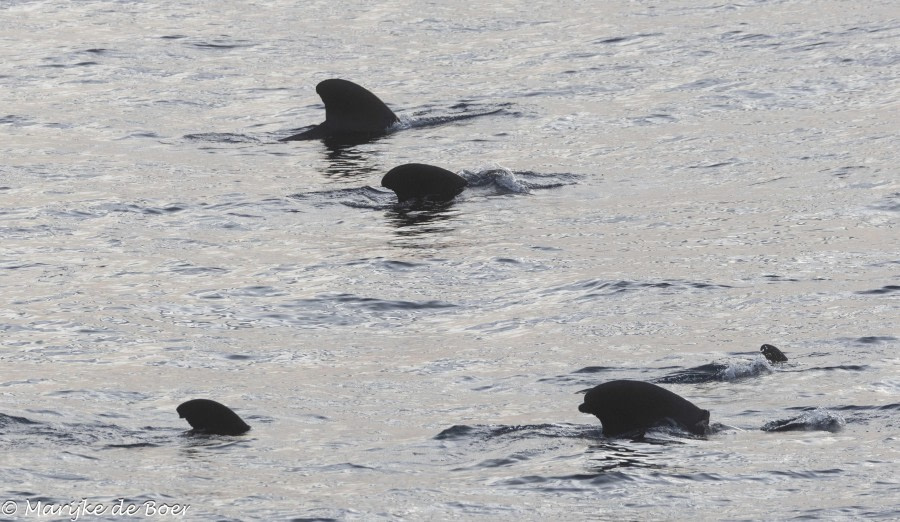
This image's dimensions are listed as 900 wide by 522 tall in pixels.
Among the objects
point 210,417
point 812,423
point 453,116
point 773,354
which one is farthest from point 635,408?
point 453,116

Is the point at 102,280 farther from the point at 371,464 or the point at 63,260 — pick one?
the point at 371,464

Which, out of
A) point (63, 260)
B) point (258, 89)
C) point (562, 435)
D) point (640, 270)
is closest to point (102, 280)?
point (63, 260)

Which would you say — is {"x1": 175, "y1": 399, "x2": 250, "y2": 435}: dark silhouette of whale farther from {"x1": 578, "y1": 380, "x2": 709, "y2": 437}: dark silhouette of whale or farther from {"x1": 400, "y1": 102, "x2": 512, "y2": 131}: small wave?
{"x1": 400, "y1": 102, "x2": 512, "y2": 131}: small wave

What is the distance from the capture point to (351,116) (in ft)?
92.4

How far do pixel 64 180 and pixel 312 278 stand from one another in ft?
22.0

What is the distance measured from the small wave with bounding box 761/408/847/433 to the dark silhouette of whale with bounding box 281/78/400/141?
14301 mm

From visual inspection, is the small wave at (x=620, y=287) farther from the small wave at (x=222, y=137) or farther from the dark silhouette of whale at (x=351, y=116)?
the small wave at (x=222, y=137)

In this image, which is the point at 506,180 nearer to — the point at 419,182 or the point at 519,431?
the point at 419,182

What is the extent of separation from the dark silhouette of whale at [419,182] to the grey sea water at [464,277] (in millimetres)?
228

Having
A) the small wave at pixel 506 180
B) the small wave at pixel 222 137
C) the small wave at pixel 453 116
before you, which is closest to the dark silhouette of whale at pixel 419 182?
the small wave at pixel 506 180

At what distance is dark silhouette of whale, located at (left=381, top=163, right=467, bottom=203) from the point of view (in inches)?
915

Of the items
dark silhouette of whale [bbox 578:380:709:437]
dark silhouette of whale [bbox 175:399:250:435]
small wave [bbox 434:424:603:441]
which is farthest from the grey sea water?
dark silhouette of whale [bbox 175:399:250:435]

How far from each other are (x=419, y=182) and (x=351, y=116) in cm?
517

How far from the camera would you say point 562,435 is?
14188 mm
